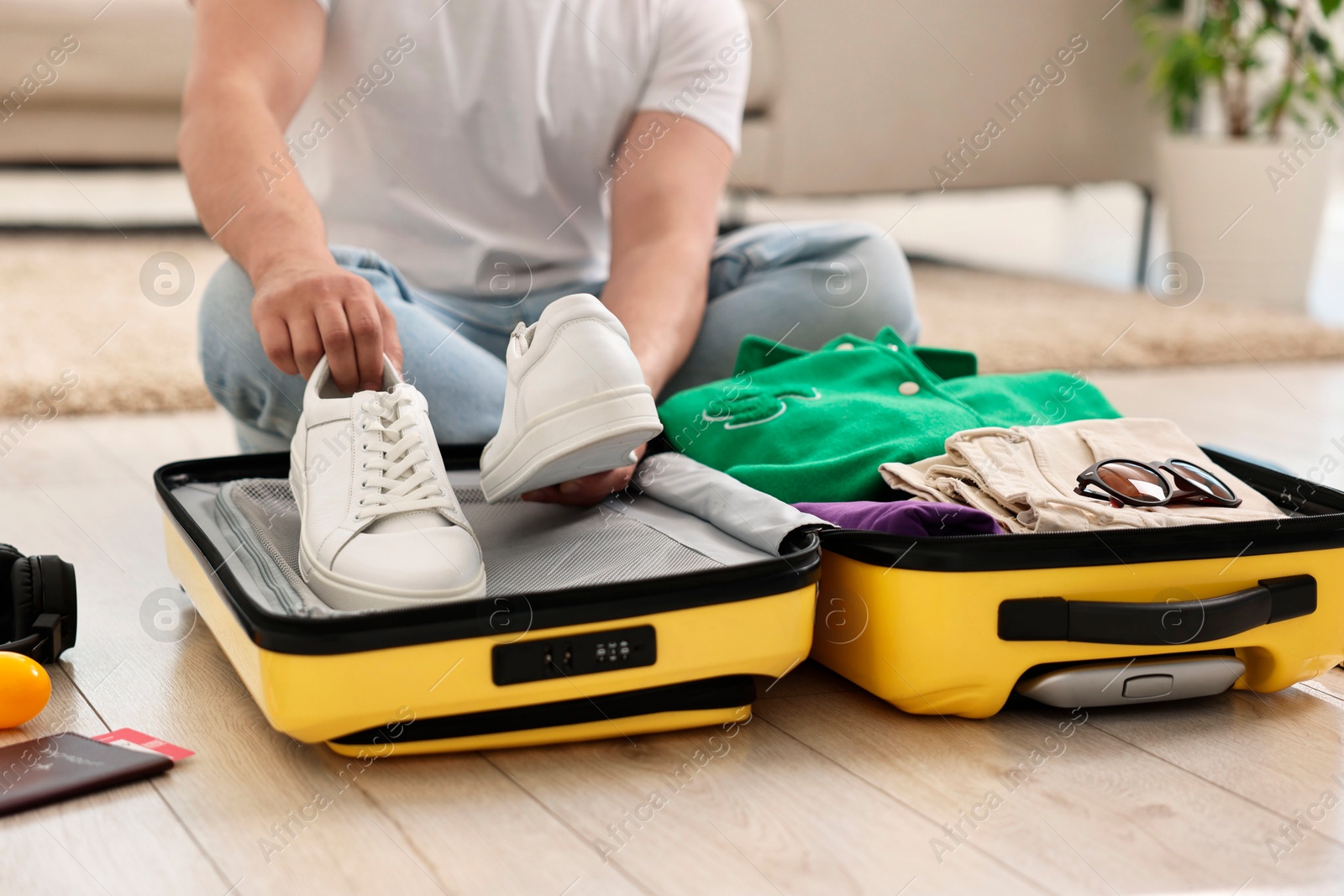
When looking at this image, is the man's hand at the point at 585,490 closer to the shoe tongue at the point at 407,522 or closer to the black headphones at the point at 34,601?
the shoe tongue at the point at 407,522

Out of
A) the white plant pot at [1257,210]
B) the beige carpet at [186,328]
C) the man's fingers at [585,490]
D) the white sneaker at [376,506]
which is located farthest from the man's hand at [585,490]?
the white plant pot at [1257,210]

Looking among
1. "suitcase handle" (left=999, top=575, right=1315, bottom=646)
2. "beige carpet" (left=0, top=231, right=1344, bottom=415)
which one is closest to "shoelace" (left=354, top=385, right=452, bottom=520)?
"suitcase handle" (left=999, top=575, right=1315, bottom=646)

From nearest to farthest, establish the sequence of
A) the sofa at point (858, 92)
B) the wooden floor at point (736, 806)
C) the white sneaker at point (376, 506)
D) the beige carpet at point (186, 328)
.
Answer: the wooden floor at point (736, 806) < the white sneaker at point (376, 506) < the beige carpet at point (186, 328) < the sofa at point (858, 92)

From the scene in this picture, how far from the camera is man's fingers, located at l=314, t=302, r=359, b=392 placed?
2.64ft

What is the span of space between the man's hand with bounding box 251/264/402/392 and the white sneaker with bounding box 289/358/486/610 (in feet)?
0.04

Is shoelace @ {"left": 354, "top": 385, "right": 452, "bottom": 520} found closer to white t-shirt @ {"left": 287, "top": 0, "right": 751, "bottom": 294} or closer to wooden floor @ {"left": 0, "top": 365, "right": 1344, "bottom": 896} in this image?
wooden floor @ {"left": 0, "top": 365, "right": 1344, "bottom": 896}

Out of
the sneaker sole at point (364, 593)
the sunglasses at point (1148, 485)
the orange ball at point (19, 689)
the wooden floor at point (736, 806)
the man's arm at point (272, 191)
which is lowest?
the wooden floor at point (736, 806)

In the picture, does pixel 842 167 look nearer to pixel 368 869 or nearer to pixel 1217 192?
pixel 1217 192

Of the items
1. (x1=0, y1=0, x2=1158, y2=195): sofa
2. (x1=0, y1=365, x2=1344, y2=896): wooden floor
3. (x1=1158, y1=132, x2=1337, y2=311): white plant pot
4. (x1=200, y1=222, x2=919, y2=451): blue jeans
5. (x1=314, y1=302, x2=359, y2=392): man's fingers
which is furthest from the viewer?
(x1=1158, y1=132, x2=1337, y2=311): white plant pot

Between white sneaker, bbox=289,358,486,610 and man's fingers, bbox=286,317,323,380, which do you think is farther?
man's fingers, bbox=286,317,323,380

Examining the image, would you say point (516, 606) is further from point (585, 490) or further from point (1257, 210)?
point (1257, 210)

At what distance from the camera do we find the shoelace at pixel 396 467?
0.75 meters

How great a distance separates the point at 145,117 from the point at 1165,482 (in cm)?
236

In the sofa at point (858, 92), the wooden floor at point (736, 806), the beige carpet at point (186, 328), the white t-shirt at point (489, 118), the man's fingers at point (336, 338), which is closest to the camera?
the wooden floor at point (736, 806)
